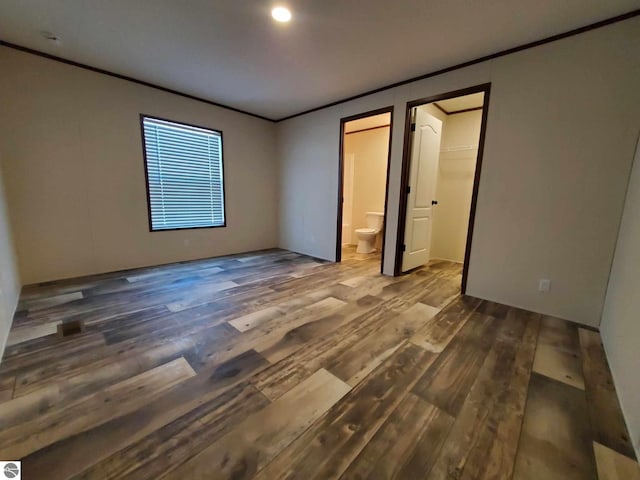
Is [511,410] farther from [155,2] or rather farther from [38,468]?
[155,2]

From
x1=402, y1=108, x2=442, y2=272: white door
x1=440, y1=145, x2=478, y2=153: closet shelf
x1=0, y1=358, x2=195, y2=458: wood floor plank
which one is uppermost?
x1=440, y1=145, x2=478, y2=153: closet shelf

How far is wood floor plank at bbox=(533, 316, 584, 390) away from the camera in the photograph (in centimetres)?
160

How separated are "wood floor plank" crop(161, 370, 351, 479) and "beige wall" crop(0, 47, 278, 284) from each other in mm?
3294

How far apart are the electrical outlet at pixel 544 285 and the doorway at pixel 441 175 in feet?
2.07

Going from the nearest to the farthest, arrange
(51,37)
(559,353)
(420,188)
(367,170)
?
(559,353)
(51,37)
(420,188)
(367,170)

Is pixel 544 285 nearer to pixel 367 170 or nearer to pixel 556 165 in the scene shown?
pixel 556 165

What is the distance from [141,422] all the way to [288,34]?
288cm

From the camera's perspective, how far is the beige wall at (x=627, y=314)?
1282mm

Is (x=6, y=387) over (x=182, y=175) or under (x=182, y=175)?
under

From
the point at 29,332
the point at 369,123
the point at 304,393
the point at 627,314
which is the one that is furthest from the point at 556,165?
the point at 29,332

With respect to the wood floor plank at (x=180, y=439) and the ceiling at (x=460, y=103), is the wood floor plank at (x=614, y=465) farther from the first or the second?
the ceiling at (x=460, y=103)

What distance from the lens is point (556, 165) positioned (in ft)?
7.45

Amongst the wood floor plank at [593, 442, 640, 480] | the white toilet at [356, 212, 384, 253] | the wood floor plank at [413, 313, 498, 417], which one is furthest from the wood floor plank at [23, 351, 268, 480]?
the white toilet at [356, 212, 384, 253]

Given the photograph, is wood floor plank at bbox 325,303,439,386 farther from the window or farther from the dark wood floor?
the window
